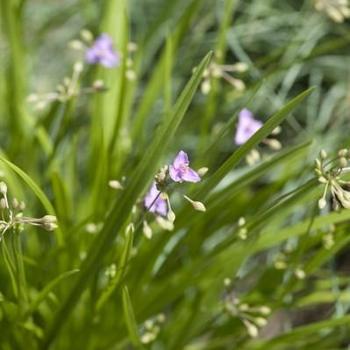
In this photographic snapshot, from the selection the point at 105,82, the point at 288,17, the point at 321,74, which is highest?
the point at 288,17

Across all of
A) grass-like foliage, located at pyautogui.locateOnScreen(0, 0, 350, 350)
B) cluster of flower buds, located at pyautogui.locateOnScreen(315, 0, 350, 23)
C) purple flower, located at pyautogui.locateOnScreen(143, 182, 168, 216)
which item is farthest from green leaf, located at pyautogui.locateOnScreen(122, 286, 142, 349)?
Result: cluster of flower buds, located at pyautogui.locateOnScreen(315, 0, 350, 23)

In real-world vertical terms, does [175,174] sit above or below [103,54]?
below

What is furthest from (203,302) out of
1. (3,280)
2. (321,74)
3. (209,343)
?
(321,74)

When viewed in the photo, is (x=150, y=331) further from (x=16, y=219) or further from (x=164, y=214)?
(x=16, y=219)

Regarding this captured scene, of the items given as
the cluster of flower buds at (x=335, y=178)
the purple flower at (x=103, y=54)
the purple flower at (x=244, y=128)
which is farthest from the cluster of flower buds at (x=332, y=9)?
the cluster of flower buds at (x=335, y=178)

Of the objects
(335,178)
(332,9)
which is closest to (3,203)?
(335,178)

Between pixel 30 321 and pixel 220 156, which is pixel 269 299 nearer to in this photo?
pixel 30 321

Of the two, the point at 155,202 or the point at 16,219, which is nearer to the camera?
the point at 16,219
